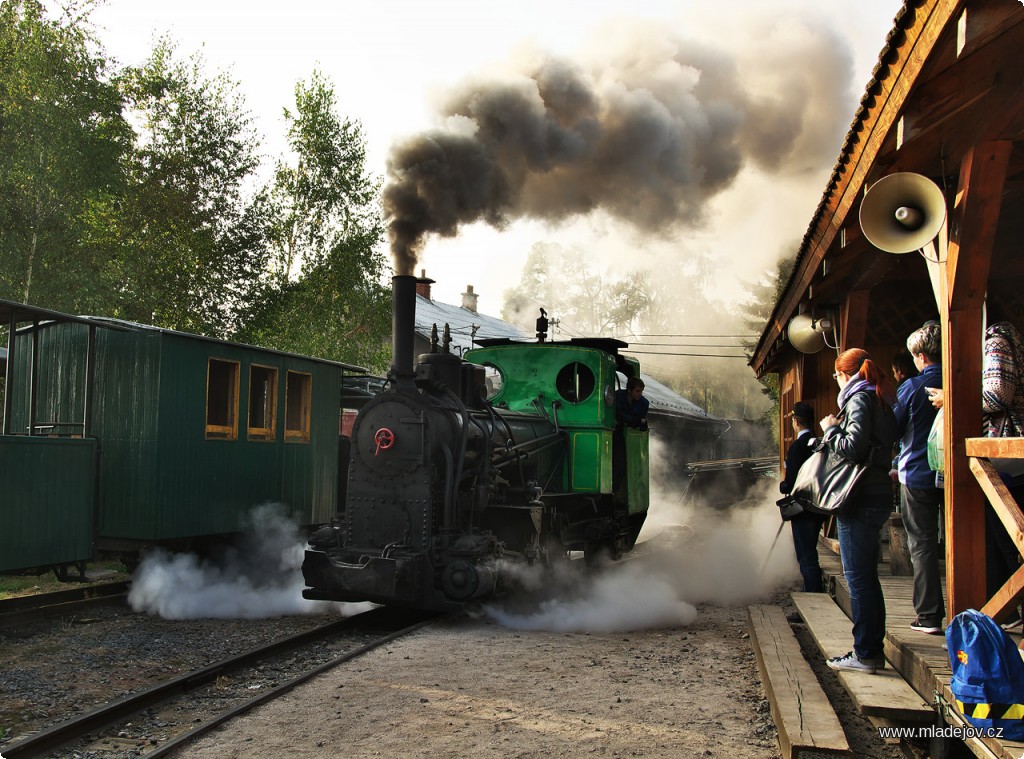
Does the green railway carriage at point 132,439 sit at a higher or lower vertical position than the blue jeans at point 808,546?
higher

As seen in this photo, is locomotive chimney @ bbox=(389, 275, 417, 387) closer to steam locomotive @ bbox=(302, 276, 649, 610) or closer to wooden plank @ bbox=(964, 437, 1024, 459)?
steam locomotive @ bbox=(302, 276, 649, 610)

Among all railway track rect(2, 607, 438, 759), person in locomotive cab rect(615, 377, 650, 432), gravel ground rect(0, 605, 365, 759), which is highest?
person in locomotive cab rect(615, 377, 650, 432)

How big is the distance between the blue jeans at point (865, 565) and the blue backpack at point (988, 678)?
3.23ft

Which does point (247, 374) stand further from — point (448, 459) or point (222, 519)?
point (448, 459)

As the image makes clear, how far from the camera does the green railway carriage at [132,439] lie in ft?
23.9

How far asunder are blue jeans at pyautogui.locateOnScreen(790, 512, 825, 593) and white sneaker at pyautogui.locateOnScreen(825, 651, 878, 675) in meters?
2.75

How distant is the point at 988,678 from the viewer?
292 cm

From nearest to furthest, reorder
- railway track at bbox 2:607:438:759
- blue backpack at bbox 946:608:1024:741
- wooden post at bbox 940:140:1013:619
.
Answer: blue backpack at bbox 946:608:1024:741 < wooden post at bbox 940:140:1013:619 < railway track at bbox 2:607:438:759

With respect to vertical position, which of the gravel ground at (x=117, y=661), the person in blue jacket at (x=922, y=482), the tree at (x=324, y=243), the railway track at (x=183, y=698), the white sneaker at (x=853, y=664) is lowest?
the gravel ground at (x=117, y=661)

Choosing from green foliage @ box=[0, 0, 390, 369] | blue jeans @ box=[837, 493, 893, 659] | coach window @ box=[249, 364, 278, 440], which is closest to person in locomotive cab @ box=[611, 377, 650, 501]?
coach window @ box=[249, 364, 278, 440]

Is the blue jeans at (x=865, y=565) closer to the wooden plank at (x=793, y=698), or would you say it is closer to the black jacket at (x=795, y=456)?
Result: the wooden plank at (x=793, y=698)

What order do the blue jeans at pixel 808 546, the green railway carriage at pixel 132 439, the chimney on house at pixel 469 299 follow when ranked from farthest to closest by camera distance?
the chimney on house at pixel 469 299 < the green railway carriage at pixel 132 439 < the blue jeans at pixel 808 546

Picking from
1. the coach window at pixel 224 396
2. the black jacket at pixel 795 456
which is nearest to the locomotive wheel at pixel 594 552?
the black jacket at pixel 795 456

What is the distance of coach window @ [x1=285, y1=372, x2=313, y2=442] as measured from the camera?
395 inches
